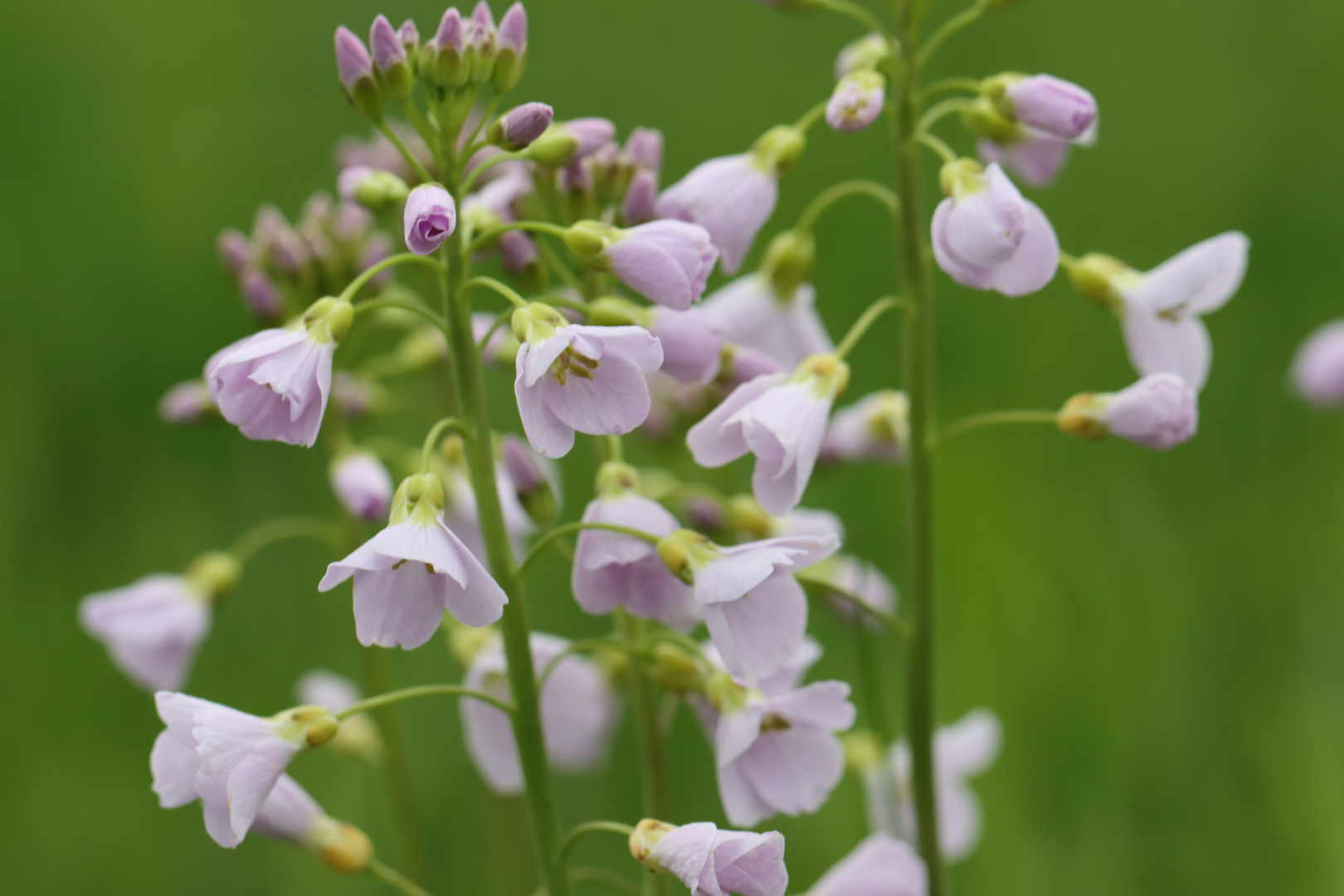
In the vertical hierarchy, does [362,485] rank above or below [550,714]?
above

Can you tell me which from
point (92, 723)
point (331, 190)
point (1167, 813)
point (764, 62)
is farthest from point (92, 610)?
point (764, 62)

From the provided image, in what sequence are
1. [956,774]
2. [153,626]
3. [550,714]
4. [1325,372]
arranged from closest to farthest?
1. [550,714]
2. [153,626]
3. [956,774]
4. [1325,372]

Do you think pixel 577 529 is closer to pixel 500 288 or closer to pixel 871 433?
pixel 500 288

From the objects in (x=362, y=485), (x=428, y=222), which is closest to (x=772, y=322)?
(x=362, y=485)

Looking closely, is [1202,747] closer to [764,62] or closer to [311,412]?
[311,412]

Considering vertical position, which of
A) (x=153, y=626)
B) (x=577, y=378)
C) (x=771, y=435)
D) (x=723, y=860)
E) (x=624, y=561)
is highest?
(x=577, y=378)

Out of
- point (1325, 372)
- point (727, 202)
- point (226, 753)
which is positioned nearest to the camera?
point (226, 753)
